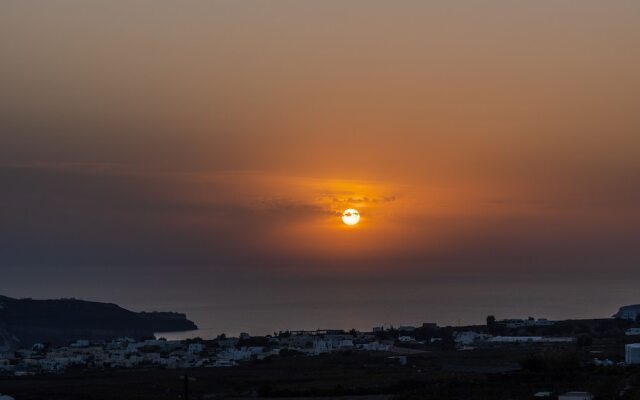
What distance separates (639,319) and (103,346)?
157ft

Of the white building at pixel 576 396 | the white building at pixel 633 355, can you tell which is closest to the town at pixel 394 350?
the white building at pixel 633 355

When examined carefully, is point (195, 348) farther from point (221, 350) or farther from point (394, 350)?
point (394, 350)

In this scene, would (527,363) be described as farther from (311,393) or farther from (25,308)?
(25,308)

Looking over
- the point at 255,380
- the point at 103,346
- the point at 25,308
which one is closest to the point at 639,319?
the point at 103,346

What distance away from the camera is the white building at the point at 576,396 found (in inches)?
1355

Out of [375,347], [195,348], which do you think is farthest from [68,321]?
[375,347]

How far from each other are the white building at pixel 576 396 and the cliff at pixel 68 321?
8954 cm

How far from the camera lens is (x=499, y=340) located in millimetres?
77750

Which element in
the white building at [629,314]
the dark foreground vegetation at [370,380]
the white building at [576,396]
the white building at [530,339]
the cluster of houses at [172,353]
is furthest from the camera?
the white building at [629,314]

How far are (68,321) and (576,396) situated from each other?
11872 cm

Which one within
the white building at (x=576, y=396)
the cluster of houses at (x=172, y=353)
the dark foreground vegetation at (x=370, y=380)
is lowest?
the white building at (x=576, y=396)

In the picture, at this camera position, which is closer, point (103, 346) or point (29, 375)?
point (29, 375)

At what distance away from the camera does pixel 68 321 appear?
477 ft

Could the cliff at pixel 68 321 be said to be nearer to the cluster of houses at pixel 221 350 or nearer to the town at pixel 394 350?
the cluster of houses at pixel 221 350
